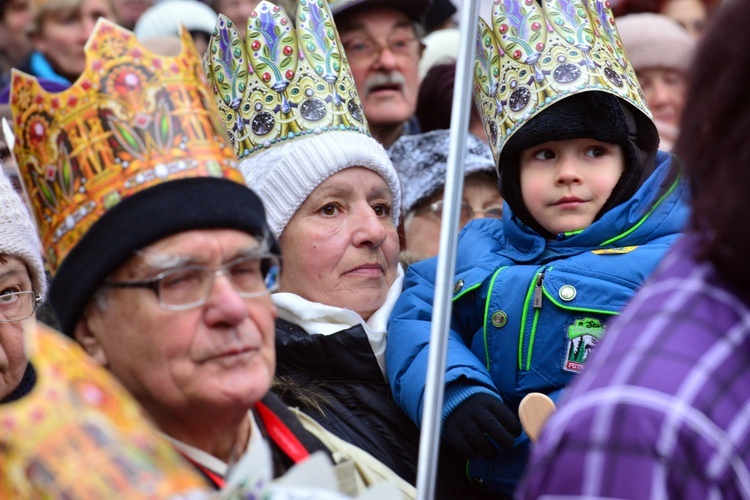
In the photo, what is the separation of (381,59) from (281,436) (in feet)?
8.91

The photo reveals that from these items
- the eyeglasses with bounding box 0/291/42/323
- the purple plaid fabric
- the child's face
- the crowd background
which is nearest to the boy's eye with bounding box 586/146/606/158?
the child's face

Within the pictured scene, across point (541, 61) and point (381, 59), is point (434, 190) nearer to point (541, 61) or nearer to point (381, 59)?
point (381, 59)

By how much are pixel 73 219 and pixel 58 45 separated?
3349 millimetres

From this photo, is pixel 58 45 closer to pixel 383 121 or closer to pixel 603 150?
pixel 383 121

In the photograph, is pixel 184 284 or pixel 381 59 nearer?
pixel 184 284

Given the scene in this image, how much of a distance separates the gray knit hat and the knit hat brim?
229 cm

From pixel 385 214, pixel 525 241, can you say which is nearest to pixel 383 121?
pixel 385 214

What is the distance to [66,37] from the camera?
5.84 metres

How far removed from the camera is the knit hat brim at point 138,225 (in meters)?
2.60

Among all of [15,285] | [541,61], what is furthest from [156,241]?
[541,61]

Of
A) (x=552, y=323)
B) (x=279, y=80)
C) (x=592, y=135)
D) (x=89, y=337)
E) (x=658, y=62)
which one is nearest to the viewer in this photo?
(x=89, y=337)

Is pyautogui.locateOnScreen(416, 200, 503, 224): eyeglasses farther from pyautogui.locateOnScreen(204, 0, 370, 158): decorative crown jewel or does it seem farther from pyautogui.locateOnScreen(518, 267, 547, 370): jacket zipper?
pyautogui.locateOnScreen(518, 267, 547, 370): jacket zipper

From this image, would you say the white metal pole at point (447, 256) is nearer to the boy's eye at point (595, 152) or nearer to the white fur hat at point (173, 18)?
the boy's eye at point (595, 152)

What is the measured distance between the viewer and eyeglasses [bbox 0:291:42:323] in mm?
3713
